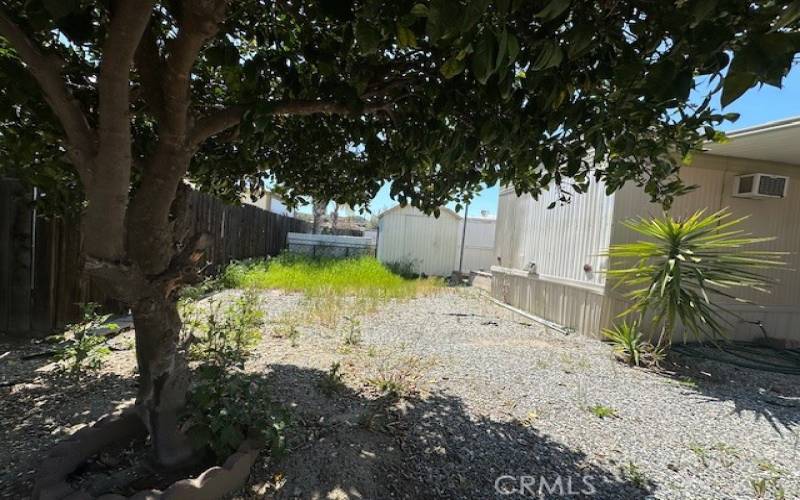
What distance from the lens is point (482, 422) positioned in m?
2.76

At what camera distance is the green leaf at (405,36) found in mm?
1263

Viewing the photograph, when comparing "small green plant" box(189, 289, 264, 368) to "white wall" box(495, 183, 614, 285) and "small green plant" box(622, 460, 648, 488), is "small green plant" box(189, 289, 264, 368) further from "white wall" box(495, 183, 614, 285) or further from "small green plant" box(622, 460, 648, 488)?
"white wall" box(495, 183, 614, 285)

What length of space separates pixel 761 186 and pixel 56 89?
7185 mm

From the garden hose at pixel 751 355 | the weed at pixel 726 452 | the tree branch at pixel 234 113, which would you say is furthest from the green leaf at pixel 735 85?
the garden hose at pixel 751 355

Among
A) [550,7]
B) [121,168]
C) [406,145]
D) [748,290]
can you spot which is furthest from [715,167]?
[121,168]

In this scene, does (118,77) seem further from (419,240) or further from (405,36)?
(419,240)

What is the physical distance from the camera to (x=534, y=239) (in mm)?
7176

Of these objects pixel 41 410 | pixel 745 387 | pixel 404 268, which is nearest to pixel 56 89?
pixel 41 410

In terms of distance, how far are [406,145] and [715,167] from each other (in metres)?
5.45

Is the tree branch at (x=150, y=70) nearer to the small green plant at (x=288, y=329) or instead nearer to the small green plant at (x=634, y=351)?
the small green plant at (x=288, y=329)

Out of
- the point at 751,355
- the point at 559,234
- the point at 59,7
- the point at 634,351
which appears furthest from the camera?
the point at 559,234

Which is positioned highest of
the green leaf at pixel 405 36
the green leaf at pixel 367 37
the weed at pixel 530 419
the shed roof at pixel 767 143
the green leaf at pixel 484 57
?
the shed roof at pixel 767 143

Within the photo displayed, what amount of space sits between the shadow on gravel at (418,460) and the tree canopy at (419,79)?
1.61m

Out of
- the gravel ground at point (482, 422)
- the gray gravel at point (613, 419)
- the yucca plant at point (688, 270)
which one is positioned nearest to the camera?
the gravel ground at point (482, 422)
